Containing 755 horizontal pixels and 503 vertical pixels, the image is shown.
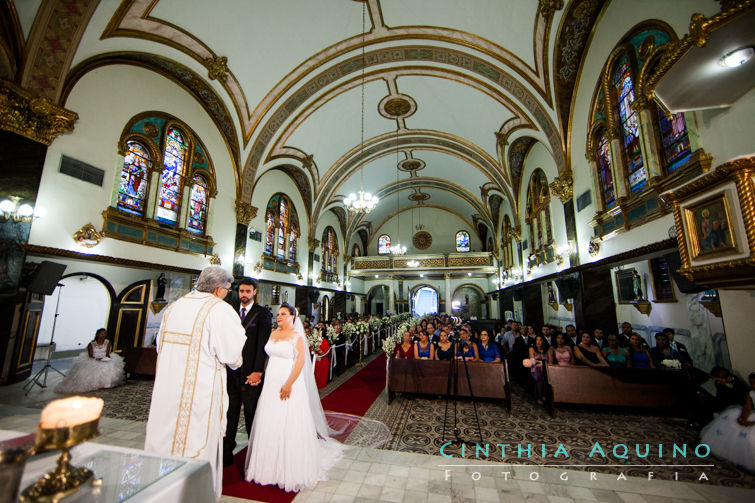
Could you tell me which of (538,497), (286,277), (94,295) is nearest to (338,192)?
(286,277)

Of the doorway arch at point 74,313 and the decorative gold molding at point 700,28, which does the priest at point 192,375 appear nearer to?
the decorative gold molding at point 700,28

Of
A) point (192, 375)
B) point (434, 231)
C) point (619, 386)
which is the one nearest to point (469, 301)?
point (434, 231)

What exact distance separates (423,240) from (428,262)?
356cm

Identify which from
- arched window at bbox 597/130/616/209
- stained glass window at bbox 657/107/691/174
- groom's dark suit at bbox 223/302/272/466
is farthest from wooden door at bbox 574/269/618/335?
groom's dark suit at bbox 223/302/272/466

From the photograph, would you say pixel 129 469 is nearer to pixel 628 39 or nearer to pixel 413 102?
pixel 628 39

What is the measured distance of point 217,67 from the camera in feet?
29.4

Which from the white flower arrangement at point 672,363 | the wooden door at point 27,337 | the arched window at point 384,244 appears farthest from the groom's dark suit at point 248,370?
the arched window at point 384,244

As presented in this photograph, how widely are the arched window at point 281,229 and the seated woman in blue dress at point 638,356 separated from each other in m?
12.2

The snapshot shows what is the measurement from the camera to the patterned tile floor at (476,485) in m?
2.91

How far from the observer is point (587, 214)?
825 centimetres

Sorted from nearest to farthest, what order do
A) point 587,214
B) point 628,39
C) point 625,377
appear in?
point 625,377, point 628,39, point 587,214

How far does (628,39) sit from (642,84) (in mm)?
1250

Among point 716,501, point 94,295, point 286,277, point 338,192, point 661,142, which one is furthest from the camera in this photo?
point 338,192

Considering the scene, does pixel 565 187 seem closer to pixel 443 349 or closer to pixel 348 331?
pixel 443 349
